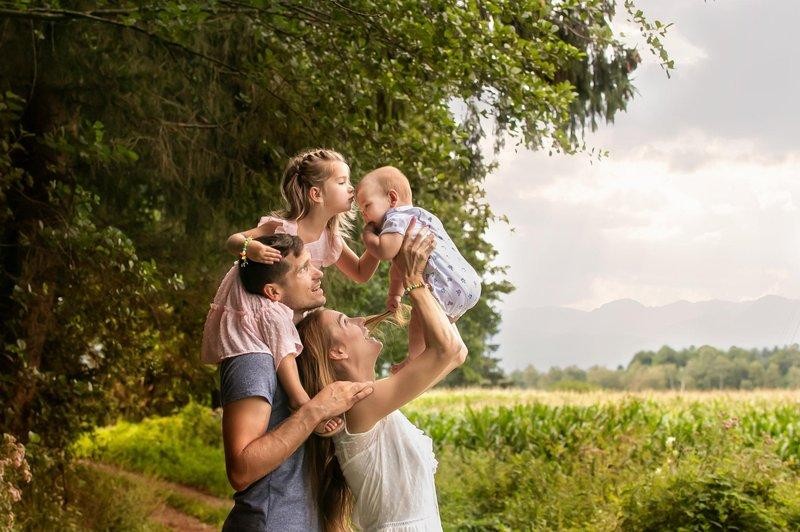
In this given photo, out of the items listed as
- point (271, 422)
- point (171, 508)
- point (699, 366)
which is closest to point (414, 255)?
point (271, 422)

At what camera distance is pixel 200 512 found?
11773 mm

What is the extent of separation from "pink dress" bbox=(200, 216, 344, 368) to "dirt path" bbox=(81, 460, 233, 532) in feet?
26.4

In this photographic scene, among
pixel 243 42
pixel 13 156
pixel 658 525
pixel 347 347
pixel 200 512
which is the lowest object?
pixel 200 512

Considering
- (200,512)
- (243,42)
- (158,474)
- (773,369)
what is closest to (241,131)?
(243,42)

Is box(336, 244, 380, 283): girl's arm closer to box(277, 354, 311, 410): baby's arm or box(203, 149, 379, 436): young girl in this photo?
box(203, 149, 379, 436): young girl

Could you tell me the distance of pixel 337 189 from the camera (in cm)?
358

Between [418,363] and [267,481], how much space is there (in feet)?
1.80

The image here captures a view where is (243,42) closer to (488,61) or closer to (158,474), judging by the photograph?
(488,61)

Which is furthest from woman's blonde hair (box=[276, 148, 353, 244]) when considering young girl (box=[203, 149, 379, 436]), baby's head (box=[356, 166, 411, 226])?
baby's head (box=[356, 166, 411, 226])

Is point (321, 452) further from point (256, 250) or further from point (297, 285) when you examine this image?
point (256, 250)

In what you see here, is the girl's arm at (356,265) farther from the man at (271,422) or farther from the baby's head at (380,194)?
the man at (271,422)

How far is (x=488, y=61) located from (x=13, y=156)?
4176 mm

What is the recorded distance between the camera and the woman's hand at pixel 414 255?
3199 millimetres

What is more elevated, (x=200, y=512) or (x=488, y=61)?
(x=488, y=61)
